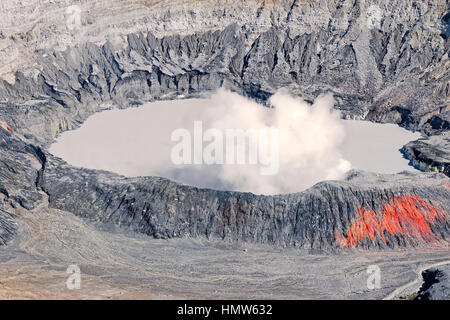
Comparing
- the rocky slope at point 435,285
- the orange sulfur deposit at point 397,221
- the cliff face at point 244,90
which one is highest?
the cliff face at point 244,90

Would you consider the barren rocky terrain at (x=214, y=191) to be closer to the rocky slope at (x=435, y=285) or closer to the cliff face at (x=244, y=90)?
the cliff face at (x=244, y=90)

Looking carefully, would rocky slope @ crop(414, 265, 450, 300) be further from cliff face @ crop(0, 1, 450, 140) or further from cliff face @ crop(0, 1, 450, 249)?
cliff face @ crop(0, 1, 450, 140)

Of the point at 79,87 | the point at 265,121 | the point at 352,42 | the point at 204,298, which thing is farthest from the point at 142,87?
the point at 204,298

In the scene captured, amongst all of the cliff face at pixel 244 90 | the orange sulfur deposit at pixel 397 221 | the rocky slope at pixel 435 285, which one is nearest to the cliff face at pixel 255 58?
the cliff face at pixel 244 90

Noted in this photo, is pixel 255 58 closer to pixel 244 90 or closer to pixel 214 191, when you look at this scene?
pixel 244 90

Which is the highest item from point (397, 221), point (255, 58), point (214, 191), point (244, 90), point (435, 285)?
point (255, 58)

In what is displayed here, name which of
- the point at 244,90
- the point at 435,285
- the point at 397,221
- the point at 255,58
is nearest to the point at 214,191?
the point at 397,221
